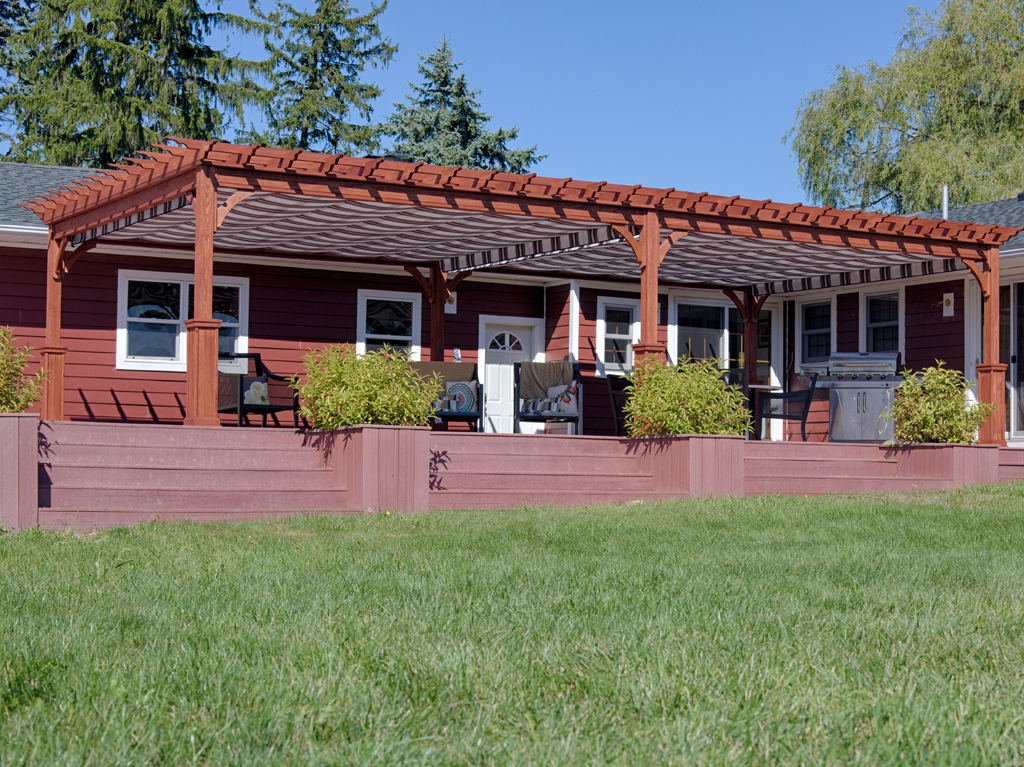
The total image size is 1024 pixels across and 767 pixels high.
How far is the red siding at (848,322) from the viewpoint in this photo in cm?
1534

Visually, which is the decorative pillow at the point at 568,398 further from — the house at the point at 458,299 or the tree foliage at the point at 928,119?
the tree foliage at the point at 928,119

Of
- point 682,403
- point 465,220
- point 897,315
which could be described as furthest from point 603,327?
point 682,403

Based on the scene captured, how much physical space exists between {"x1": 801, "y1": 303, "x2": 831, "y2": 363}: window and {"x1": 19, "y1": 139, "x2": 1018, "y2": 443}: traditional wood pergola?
1.59 meters

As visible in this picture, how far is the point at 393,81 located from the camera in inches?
1193

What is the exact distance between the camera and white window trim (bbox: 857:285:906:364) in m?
14.7

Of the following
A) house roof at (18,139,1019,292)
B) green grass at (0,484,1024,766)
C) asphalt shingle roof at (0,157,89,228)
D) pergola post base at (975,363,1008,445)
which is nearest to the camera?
green grass at (0,484,1024,766)

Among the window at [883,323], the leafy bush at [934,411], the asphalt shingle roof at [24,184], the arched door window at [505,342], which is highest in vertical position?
the asphalt shingle roof at [24,184]

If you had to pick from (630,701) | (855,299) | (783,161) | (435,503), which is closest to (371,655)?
(630,701)

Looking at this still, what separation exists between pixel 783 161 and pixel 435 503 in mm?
22237

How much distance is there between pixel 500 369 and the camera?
1511 centimetres

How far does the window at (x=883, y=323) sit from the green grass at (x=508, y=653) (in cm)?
881

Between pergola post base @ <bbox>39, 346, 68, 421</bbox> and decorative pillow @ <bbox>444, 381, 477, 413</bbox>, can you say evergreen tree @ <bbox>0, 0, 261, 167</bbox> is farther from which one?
decorative pillow @ <bbox>444, 381, 477, 413</bbox>

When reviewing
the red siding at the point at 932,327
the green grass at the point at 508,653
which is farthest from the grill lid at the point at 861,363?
the green grass at the point at 508,653

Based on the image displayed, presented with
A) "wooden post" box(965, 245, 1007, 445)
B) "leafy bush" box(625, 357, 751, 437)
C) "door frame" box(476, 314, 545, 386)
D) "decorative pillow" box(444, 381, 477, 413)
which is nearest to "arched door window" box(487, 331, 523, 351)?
"door frame" box(476, 314, 545, 386)
